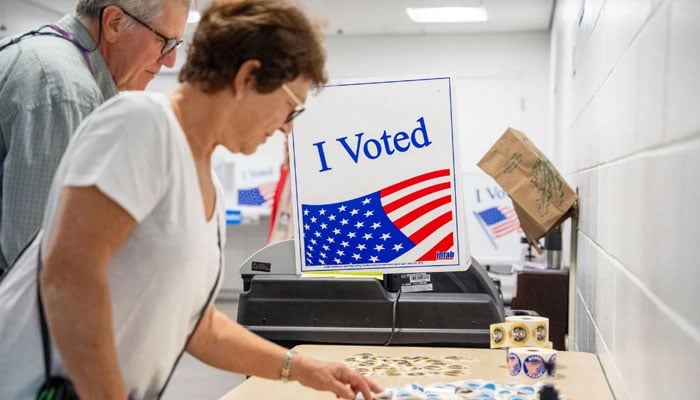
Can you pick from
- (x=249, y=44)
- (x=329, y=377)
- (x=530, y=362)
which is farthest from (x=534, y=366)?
(x=249, y=44)

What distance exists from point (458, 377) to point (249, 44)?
110 cm

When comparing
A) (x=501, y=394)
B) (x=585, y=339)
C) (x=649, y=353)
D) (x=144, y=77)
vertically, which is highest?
(x=144, y=77)

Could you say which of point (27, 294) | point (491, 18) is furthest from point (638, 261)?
point (491, 18)

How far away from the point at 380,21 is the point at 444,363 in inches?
251

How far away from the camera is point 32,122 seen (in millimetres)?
1789

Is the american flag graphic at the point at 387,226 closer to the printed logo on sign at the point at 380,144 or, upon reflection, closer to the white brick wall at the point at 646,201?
the printed logo on sign at the point at 380,144

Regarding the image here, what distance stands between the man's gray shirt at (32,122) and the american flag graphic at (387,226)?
2.74 feet

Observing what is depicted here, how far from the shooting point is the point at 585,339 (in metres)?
2.86

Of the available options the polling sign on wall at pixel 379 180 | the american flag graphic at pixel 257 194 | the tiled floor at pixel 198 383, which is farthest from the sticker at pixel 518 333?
the american flag graphic at pixel 257 194

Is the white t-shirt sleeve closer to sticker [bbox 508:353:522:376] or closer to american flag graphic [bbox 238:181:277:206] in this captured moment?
sticker [bbox 508:353:522:376]

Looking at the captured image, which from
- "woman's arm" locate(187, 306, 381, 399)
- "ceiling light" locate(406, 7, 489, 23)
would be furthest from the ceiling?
"woman's arm" locate(187, 306, 381, 399)

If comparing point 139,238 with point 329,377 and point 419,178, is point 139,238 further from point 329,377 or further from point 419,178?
point 419,178

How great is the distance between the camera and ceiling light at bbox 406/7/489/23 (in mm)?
7699

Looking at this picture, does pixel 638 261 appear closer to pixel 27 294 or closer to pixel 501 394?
pixel 501 394
